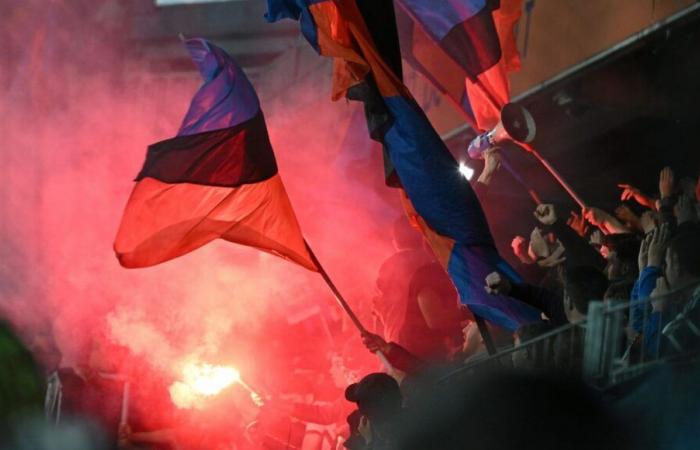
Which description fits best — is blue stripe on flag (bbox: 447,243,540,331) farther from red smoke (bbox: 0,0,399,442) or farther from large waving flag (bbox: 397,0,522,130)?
red smoke (bbox: 0,0,399,442)

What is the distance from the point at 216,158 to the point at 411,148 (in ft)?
4.17

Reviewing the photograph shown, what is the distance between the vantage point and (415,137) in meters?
5.82

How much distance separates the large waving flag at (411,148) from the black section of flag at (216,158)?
0.84 meters

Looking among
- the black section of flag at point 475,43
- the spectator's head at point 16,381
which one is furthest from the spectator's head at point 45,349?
the black section of flag at point 475,43

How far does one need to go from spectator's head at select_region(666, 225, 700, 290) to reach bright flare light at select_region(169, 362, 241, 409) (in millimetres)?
4812

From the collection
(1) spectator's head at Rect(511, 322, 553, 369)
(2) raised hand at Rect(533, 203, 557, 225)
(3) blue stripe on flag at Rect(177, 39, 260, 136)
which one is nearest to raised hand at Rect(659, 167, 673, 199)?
(1) spectator's head at Rect(511, 322, 553, 369)

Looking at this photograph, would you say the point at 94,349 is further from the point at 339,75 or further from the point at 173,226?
the point at 339,75

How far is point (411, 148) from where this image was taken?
5797mm

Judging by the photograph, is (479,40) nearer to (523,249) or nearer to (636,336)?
(523,249)

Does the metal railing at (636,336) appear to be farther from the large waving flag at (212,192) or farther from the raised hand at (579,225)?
the large waving flag at (212,192)

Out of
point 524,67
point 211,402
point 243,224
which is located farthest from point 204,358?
point 524,67

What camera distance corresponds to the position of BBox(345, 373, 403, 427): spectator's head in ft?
15.1

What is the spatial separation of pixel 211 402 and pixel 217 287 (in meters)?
1.61

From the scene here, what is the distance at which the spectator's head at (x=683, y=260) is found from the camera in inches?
163
